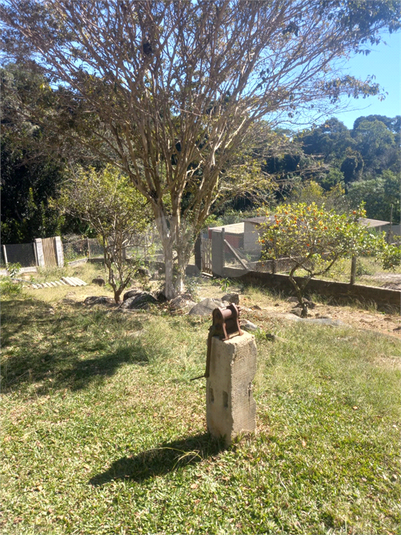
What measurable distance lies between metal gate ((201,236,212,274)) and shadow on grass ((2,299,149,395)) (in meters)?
7.83

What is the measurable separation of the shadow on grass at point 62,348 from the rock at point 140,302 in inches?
37.5

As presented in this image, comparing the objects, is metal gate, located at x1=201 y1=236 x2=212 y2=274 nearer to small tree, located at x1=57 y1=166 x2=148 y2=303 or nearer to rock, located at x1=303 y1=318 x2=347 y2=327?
small tree, located at x1=57 y1=166 x2=148 y2=303

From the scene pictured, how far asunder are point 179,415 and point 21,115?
7.71 meters

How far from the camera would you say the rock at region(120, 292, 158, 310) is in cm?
905

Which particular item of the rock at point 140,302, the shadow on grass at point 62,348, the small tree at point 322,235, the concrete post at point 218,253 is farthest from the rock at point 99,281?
the small tree at point 322,235

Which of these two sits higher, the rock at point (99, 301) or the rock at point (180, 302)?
the rock at point (180, 302)

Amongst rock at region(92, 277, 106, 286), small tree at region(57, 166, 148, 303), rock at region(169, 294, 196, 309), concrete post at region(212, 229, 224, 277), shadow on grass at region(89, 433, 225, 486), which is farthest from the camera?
concrete post at region(212, 229, 224, 277)

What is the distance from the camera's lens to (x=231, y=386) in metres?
3.10

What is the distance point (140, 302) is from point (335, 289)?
5.35 meters

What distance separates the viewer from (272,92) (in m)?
8.44

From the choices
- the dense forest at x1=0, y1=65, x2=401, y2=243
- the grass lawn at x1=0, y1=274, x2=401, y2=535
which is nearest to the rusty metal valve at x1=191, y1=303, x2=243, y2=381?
the grass lawn at x1=0, y1=274, x2=401, y2=535

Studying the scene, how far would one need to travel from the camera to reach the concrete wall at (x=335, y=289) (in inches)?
384

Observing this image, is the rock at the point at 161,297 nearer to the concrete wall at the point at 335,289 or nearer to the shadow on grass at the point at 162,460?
the concrete wall at the point at 335,289

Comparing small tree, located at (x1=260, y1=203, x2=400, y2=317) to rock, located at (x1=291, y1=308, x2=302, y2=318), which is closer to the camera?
small tree, located at (x1=260, y1=203, x2=400, y2=317)
